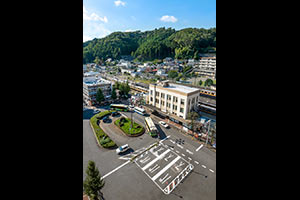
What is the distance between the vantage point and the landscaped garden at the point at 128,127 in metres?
19.3

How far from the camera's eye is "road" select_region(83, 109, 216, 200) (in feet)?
36.1

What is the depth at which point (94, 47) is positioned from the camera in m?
116

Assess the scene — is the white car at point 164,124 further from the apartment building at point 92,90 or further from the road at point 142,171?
the apartment building at point 92,90

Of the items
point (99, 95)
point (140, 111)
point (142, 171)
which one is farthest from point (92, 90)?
point (142, 171)

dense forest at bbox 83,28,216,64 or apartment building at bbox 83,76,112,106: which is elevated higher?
dense forest at bbox 83,28,216,64

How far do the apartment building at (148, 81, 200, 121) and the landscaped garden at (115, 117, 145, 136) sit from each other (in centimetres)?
624

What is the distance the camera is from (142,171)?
43.0 feet

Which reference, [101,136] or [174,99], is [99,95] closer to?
[101,136]

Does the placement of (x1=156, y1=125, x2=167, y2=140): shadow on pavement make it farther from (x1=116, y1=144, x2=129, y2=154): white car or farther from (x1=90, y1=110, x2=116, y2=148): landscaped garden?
(x1=90, y1=110, x2=116, y2=148): landscaped garden

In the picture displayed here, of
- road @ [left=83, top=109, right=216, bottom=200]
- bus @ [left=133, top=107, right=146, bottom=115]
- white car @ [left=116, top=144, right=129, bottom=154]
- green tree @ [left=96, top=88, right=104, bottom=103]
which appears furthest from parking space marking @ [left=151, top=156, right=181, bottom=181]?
green tree @ [left=96, top=88, right=104, bottom=103]

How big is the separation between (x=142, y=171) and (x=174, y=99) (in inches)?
529
